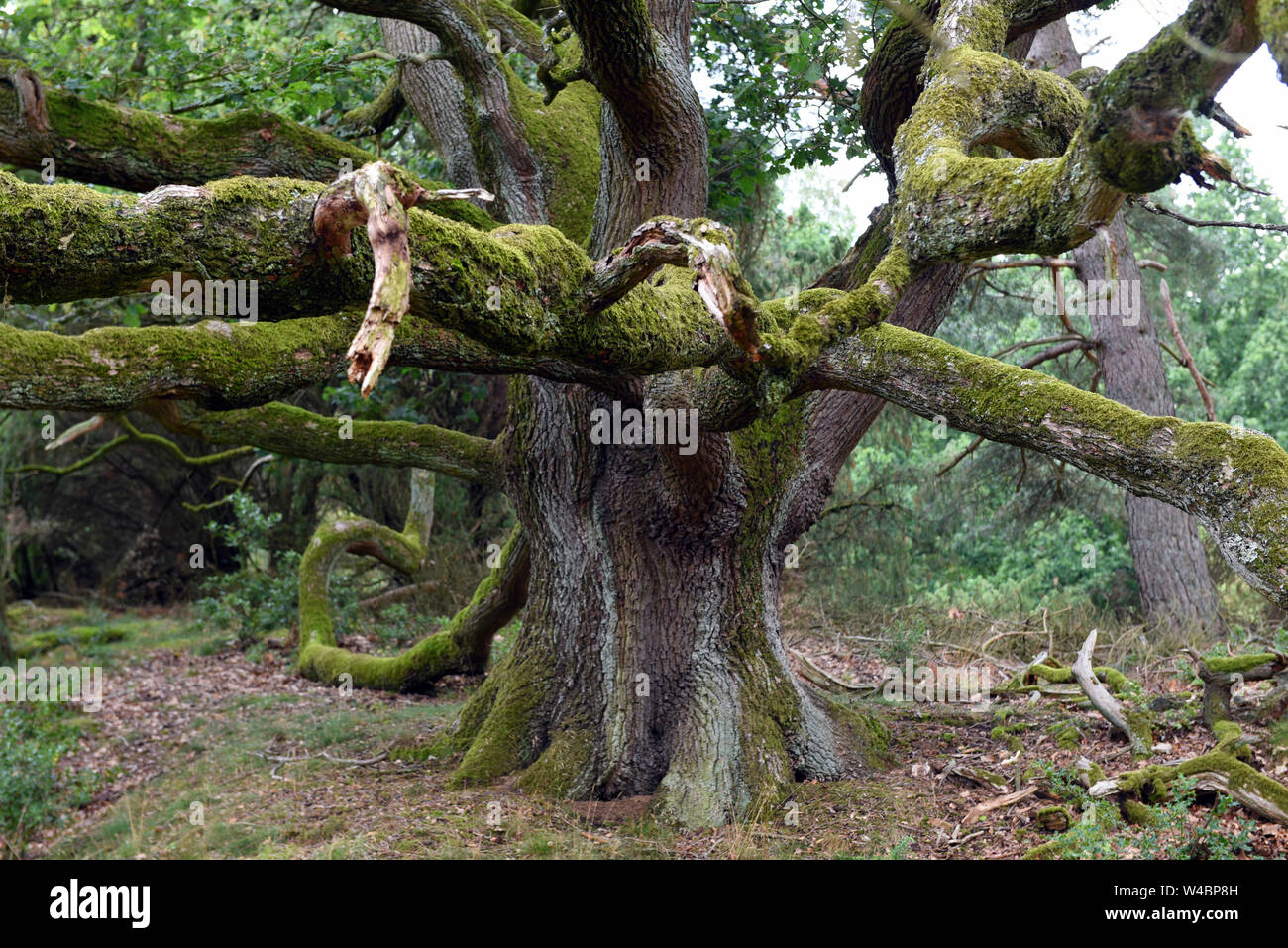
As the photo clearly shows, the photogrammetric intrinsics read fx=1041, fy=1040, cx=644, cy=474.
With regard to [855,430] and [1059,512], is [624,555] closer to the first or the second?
[855,430]

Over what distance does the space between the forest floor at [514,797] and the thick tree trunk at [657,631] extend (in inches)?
10.8

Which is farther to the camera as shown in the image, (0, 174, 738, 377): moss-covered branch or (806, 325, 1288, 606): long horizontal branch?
(806, 325, 1288, 606): long horizontal branch

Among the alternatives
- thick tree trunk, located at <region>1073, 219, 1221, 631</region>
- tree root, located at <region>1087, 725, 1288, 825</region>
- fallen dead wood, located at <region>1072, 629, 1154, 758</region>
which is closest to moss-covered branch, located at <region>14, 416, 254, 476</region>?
fallen dead wood, located at <region>1072, 629, 1154, 758</region>

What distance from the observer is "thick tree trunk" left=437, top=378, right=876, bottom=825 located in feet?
20.3

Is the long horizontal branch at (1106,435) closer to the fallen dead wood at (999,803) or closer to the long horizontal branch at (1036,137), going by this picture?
the long horizontal branch at (1036,137)

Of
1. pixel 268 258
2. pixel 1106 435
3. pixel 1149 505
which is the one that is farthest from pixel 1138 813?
pixel 1149 505

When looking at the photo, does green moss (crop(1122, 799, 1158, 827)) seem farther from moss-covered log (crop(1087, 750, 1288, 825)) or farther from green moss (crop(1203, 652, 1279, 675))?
green moss (crop(1203, 652, 1279, 675))

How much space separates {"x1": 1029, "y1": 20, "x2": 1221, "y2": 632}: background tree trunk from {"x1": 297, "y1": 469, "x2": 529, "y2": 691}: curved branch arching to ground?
279 inches

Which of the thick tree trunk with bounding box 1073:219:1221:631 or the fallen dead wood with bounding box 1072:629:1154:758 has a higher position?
the thick tree trunk with bounding box 1073:219:1221:631

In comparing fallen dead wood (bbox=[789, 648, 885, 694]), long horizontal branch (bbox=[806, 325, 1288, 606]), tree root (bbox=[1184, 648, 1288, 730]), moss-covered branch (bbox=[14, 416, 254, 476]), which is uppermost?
moss-covered branch (bbox=[14, 416, 254, 476])

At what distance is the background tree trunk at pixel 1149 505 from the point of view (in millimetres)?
11422

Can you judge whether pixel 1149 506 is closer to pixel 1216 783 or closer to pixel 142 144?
pixel 1216 783

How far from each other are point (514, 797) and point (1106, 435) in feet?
12.9

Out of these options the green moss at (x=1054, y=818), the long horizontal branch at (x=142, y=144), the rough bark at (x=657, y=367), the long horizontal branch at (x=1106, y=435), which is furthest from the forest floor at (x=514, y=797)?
the long horizontal branch at (x=142, y=144)
